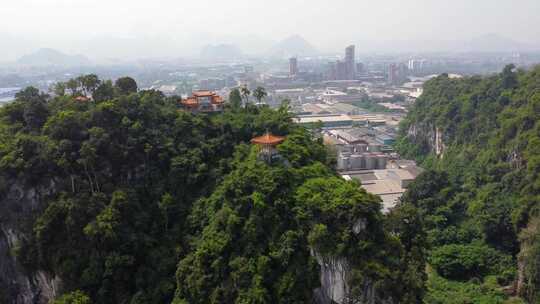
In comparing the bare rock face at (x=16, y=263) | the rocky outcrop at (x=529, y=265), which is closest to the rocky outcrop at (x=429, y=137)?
the rocky outcrop at (x=529, y=265)

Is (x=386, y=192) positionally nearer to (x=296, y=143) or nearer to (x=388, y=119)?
(x=296, y=143)

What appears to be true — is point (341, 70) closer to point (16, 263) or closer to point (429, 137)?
point (429, 137)

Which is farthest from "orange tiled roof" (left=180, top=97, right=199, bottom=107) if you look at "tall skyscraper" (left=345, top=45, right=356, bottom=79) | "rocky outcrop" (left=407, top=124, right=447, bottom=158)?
"tall skyscraper" (left=345, top=45, right=356, bottom=79)

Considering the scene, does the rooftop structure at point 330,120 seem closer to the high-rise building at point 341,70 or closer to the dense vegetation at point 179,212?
the dense vegetation at point 179,212

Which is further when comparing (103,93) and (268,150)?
(103,93)

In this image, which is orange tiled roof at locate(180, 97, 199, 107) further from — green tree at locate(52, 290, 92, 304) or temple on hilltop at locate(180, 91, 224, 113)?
green tree at locate(52, 290, 92, 304)

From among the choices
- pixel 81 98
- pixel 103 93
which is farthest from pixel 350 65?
pixel 81 98

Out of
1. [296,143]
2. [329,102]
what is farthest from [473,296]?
[329,102]
